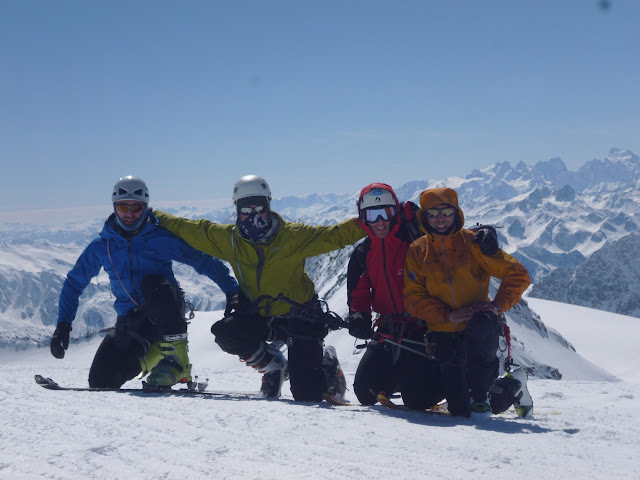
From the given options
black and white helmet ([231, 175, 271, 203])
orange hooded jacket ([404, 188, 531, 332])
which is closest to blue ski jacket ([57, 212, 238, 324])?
black and white helmet ([231, 175, 271, 203])

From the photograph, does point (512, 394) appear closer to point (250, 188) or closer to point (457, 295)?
point (457, 295)

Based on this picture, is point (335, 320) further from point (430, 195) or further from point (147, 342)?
point (147, 342)

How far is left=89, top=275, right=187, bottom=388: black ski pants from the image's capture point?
674 centimetres

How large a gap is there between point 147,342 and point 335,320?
2492mm

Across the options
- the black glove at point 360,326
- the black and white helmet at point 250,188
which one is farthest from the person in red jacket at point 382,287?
the black and white helmet at point 250,188

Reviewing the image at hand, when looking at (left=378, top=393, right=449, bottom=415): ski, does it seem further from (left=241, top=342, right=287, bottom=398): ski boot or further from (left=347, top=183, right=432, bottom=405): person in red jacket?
(left=241, top=342, right=287, bottom=398): ski boot

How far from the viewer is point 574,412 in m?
6.27

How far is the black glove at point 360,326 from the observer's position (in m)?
6.28

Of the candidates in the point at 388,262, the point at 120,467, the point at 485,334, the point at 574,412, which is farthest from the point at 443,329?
the point at 120,467

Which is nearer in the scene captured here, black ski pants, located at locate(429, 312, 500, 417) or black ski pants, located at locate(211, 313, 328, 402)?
black ski pants, located at locate(429, 312, 500, 417)

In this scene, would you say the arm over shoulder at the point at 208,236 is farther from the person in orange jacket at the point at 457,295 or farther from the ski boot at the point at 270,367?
the person in orange jacket at the point at 457,295

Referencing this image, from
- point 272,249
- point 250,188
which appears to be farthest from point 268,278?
point 250,188

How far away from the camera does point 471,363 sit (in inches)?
223

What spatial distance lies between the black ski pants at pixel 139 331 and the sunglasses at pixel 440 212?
129 inches
